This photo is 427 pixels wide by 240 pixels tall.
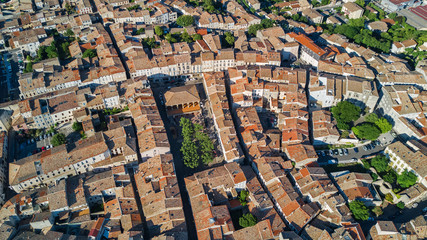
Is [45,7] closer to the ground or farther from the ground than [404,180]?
farther from the ground

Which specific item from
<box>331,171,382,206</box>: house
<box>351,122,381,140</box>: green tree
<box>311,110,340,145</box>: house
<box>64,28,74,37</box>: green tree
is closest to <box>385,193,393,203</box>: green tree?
<box>331,171,382,206</box>: house

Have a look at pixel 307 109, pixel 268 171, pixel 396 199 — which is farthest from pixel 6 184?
pixel 396 199

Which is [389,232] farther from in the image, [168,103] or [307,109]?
[168,103]

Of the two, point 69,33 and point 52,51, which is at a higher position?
point 69,33

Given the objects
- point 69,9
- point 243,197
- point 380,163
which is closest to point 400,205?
point 380,163

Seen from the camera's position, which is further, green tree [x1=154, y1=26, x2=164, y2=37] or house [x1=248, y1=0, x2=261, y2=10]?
house [x1=248, y1=0, x2=261, y2=10]

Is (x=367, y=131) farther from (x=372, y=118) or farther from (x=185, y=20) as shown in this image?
(x=185, y=20)

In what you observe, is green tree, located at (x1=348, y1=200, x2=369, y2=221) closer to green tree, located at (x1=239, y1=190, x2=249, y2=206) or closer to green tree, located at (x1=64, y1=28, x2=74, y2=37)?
green tree, located at (x1=239, y1=190, x2=249, y2=206)
